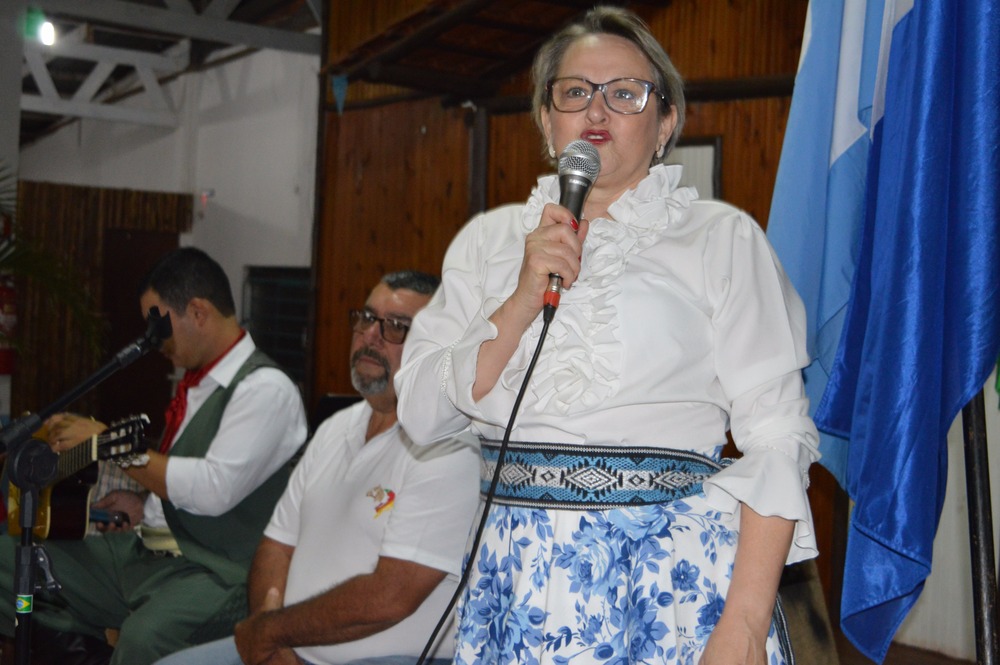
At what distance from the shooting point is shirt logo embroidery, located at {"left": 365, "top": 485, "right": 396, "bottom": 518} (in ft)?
7.80

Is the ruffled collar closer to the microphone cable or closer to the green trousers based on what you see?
the microphone cable

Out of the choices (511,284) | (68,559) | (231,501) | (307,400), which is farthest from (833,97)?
(307,400)

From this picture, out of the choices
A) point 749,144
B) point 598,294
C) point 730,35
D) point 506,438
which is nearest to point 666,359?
point 598,294

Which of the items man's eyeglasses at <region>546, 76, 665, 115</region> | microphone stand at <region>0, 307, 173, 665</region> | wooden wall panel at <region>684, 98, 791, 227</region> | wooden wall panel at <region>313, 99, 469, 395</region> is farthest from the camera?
wooden wall panel at <region>313, 99, 469, 395</region>

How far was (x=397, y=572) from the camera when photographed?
2.22 meters

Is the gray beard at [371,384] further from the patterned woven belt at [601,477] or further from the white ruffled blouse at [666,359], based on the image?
the patterned woven belt at [601,477]

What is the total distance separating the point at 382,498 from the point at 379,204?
5.09 meters

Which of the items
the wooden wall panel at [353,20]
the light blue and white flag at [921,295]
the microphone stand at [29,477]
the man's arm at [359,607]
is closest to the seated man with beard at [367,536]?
the man's arm at [359,607]

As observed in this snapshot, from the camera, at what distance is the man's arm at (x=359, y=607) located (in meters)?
2.22

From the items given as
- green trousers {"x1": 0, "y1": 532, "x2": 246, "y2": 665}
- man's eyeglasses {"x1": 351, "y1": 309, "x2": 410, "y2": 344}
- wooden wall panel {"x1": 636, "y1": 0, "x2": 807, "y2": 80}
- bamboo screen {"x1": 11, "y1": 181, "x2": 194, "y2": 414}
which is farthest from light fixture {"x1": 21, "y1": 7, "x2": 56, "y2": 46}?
man's eyeglasses {"x1": 351, "y1": 309, "x2": 410, "y2": 344}

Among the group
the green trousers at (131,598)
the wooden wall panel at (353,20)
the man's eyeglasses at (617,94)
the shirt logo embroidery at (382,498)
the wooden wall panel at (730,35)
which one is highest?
the wooden wall panel at (353,20)

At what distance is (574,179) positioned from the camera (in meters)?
1.42

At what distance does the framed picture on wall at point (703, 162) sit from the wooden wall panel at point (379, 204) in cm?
164

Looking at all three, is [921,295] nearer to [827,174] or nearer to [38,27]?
[827,174]
